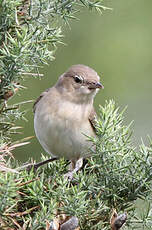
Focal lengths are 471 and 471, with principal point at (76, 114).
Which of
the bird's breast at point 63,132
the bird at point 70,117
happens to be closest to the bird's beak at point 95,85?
the bird at point 70,117

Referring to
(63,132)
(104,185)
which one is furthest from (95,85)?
(104,185)

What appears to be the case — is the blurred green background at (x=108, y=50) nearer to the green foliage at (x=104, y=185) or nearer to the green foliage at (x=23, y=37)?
the green foliage at (x=23, y=37)

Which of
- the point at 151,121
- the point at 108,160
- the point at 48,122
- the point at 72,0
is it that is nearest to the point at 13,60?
the point at 72,0

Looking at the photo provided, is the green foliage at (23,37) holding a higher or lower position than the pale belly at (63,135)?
higher

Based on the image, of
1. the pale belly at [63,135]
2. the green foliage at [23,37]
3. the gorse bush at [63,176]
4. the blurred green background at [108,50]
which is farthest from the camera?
the blurred green background at [108,50]

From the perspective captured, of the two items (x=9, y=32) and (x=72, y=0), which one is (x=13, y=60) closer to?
(x=9, y=32)
